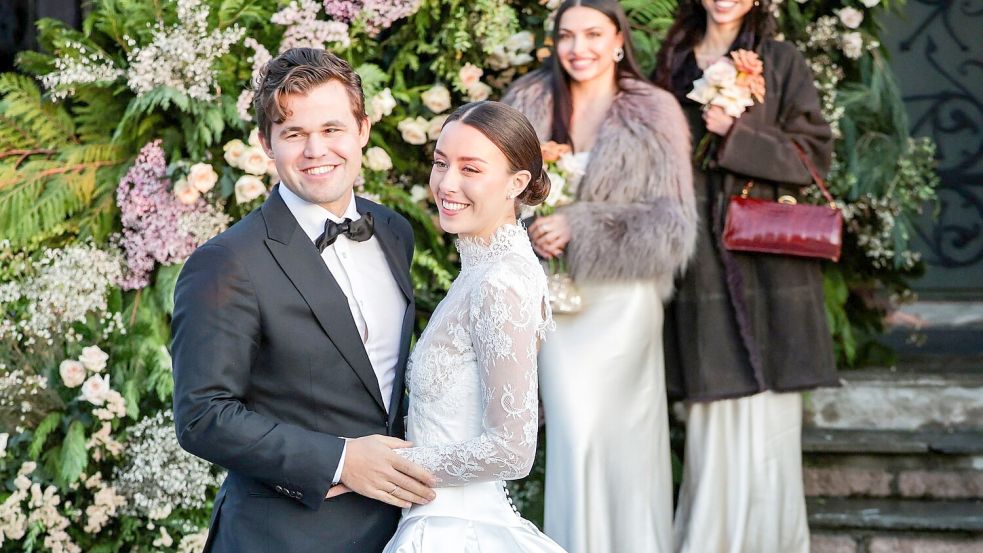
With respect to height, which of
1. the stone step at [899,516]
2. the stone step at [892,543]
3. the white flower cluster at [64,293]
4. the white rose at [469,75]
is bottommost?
the stone step at [892,543]

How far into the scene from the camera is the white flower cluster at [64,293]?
5.09m

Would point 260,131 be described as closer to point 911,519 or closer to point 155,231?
point 155,231

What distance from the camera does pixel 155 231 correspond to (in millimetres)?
5207

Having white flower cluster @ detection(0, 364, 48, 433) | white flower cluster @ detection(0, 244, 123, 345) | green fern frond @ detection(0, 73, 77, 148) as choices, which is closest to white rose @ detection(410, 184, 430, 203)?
white flower cluster @ detection(0, 244, 123, 345)

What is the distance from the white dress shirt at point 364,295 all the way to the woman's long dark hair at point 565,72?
2108 mm

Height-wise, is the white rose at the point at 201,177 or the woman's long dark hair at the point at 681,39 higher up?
the woman's long dark hair at the point at 681,39

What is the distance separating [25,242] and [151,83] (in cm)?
91

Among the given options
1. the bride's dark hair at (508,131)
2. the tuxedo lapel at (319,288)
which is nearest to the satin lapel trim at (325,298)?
the tuxedo lapel at (319,288)

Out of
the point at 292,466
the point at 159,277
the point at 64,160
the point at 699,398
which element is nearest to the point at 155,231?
the point at 159,277

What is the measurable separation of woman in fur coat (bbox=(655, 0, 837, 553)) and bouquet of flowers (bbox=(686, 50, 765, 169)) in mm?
57

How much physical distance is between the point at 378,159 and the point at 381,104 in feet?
0.77

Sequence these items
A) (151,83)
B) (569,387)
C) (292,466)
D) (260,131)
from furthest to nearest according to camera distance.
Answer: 1. (151,83)
2. (569,387)
3. (260,131)
4. (292,466)

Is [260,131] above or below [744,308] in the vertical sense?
above

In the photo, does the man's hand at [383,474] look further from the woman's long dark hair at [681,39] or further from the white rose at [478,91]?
the white rose at [478,91]
